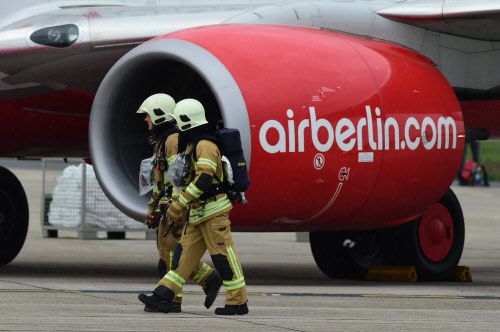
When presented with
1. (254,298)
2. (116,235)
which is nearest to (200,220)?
(254,298)

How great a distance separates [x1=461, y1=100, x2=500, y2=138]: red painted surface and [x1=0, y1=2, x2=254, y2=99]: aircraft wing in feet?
9.09

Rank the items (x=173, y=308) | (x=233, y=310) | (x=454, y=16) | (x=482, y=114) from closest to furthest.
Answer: (x=233, y=310) → (x=173, y=308) → (x=454, y=16) → (x=482, y=114)

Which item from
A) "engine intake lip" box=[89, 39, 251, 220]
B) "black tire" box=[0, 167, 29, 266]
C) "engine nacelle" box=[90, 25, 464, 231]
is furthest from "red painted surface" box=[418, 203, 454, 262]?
"black tire" box=[0, 167, 29, 266]

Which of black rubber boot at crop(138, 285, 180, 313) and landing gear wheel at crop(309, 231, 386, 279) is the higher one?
landing gear wheel at crop(309, 231, 386, 279)

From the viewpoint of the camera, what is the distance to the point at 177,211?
37.5ft

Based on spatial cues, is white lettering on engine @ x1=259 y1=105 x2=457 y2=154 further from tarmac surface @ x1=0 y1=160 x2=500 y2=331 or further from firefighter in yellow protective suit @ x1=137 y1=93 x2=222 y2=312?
tarmac surface @ x1=0 y1=160 x2=500 y2=331

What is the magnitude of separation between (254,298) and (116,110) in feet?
7.30

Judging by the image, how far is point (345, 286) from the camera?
14445mm

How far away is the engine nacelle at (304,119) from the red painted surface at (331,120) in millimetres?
12

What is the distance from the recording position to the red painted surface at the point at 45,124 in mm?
15203

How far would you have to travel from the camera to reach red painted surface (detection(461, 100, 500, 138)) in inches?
611

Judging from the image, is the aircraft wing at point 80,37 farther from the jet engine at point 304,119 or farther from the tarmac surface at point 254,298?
the tarmac surface at point 254,298

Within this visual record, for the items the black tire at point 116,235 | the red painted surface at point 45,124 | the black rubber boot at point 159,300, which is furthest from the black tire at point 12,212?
the black tire at point 116,235

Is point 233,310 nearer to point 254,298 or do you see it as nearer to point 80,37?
point 254,298
